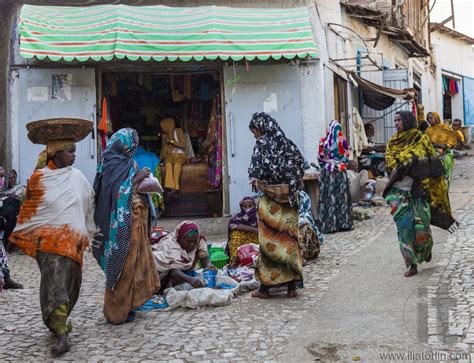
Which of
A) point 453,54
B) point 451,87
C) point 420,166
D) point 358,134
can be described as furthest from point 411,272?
point 453,54

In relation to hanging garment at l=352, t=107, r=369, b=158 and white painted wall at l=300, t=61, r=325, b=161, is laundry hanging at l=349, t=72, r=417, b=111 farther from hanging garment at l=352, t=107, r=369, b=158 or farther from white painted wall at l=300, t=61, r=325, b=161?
white painted wall at l=300, t=61, r=325, b=161

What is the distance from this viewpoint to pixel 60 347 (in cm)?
504

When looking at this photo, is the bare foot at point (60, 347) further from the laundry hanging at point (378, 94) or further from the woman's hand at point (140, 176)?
the laundry hanging at point (378, 94)

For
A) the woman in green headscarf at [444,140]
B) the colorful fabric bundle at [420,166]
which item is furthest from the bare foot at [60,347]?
the woman in green headscarf at [444,140]

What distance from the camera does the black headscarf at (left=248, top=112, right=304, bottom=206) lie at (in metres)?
6.46

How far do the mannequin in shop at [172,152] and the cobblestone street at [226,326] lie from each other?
167 inches

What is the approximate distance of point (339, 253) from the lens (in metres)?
8.95

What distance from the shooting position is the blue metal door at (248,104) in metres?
11.3

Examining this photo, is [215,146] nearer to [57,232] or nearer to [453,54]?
[57,232]

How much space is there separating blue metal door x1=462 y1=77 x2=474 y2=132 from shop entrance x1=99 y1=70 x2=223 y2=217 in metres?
18.0

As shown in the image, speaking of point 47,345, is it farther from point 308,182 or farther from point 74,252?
point 308,182

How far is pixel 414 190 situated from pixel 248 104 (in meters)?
4.68

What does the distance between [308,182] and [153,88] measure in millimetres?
3592

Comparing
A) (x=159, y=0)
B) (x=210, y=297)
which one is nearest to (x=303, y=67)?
(x=159, y=0)
